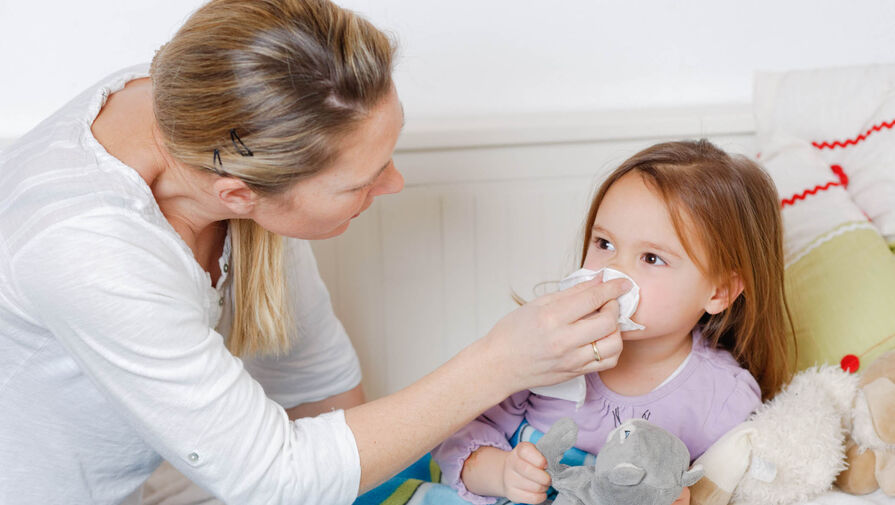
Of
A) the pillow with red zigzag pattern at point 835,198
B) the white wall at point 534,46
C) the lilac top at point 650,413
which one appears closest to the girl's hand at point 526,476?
the lilac top at point 650,413

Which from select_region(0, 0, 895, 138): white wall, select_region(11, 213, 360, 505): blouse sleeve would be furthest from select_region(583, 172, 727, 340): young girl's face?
select_region(0, 0, 895, 138): white wall

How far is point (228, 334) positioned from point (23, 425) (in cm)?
33

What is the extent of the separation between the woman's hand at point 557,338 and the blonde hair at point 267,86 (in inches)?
12.0

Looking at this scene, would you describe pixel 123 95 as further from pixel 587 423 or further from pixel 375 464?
pixel 587 423

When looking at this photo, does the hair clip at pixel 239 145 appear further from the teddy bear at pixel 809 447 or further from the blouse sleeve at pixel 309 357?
the teddy bear at pixel 809 447

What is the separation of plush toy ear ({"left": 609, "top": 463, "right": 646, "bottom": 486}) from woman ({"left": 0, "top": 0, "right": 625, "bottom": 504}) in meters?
0.13

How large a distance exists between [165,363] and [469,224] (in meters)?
0.88

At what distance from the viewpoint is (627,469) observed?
96 centimetres

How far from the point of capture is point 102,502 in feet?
3.79

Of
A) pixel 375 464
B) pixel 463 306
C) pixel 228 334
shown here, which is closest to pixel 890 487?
pixel 375 464

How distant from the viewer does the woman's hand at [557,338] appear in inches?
40.2

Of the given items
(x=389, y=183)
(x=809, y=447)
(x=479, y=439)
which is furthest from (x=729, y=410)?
(x=389, y=183)

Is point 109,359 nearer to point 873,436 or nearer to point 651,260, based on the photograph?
point 651,260

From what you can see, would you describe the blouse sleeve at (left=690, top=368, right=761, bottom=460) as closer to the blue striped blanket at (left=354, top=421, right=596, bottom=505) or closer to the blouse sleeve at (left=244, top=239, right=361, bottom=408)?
the blue striped blanket at (left=354, top=421, right=596, bottom=505)
